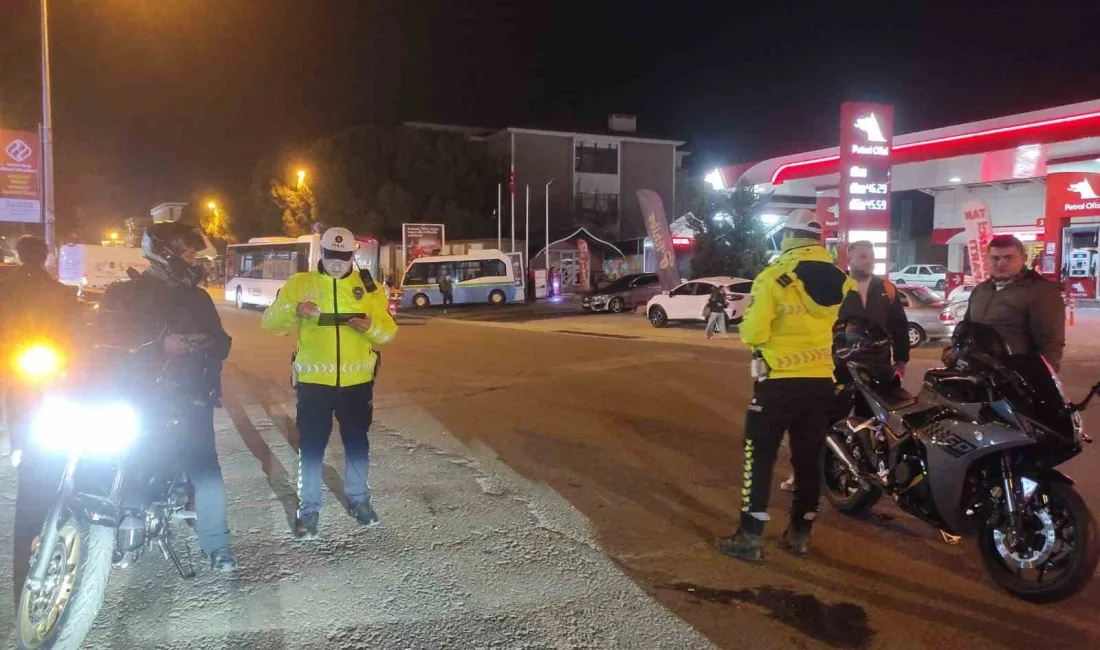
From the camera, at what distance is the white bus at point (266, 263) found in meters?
30.3

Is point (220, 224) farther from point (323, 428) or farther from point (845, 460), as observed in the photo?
point (845, 460)

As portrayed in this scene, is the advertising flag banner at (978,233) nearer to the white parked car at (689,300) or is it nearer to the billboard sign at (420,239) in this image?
the white parked car at (689,300)

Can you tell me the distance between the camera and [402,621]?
3656mm

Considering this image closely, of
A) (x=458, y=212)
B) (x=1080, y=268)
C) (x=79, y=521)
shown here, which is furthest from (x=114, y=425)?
(x=458, y=212)

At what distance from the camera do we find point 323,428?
459cm

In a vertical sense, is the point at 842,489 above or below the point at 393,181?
below

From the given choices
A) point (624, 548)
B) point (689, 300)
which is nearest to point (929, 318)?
point (689, 300)

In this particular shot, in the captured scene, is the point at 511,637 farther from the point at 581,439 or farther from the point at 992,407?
the point at 581,439

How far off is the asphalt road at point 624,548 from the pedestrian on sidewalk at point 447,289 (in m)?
24.5

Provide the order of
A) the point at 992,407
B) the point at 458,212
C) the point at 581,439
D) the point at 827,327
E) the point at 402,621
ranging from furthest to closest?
1. the point at 458,212
2. the point at 581,439
3. the point at 827,327
4. the point at 992,407
5. the point at 402,621

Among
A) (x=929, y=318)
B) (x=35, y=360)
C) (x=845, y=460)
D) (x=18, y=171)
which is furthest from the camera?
(x=18, y=171)

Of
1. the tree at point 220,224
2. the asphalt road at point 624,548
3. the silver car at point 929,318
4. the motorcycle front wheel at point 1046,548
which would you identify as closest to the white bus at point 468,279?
the silver car at point 929,318

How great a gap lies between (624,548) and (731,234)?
74.5 ft

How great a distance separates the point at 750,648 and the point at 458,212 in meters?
39.1
